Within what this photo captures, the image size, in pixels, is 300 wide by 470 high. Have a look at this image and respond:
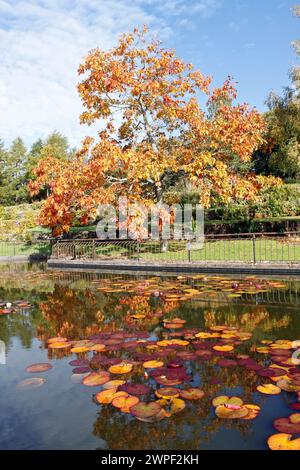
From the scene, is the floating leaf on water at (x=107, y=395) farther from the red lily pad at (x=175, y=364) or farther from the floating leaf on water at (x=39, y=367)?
the floating leaf on water at (x=39, y=367)

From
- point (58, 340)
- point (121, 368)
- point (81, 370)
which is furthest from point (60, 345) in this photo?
point (121, 368)

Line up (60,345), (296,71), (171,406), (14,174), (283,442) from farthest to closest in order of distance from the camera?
1. (14,174)
2. (296,71)
3. (60,345)
4. (171,406)
5. (283,442)

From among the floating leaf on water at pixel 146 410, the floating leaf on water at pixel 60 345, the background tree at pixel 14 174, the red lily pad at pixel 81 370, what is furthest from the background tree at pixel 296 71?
the background tree at pixel 14 174

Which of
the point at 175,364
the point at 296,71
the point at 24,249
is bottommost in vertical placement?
the point at 175,364

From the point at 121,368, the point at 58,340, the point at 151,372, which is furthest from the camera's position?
the point at 58,340

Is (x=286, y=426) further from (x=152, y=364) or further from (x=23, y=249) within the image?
(x=23, y=249)

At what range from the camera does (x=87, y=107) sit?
1530cm

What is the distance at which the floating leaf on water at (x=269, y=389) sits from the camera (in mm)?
3355

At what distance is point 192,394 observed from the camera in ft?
11.0

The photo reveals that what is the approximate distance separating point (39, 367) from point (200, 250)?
11247mm

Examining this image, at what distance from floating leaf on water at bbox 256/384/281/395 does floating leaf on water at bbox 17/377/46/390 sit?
2075mm

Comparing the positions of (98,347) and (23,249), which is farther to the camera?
(23,249)
